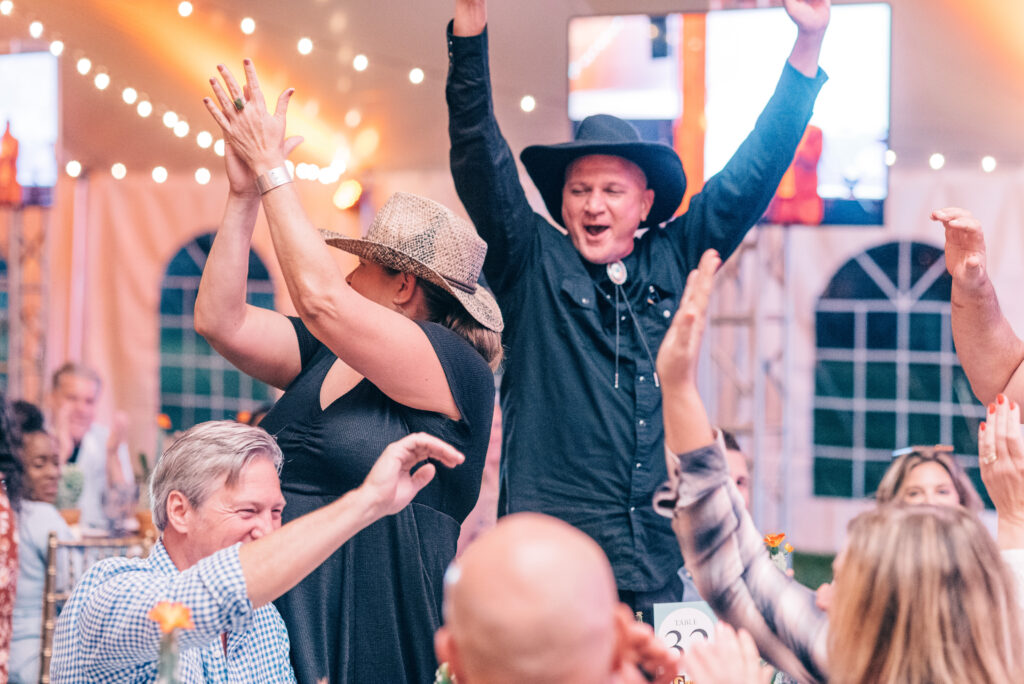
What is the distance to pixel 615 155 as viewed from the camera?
2.41m

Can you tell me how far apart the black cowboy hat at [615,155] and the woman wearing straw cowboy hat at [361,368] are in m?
0.45

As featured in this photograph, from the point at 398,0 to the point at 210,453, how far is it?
119 inches

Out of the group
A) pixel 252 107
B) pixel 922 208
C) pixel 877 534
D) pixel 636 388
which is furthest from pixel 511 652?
pixel 922 208

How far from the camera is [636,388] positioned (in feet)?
7.48

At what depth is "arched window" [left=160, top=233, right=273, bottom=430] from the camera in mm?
7930

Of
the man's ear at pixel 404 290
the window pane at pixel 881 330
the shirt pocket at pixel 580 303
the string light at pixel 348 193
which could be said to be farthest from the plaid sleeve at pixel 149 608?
the window pane at pixel 881 330

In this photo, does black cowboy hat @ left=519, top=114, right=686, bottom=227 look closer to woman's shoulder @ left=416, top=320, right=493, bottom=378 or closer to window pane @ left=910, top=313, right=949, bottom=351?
woman's shoulder @ left=416, top=320, right=493, bottom=378

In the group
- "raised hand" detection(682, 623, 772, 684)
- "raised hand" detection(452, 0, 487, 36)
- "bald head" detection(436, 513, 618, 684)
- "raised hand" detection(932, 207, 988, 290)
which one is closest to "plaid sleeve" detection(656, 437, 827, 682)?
"raised hand" detection(682, 623, 772, 684)

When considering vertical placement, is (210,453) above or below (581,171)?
below

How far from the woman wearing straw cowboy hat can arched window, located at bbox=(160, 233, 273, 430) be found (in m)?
6.06

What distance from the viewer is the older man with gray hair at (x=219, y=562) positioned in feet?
4.57

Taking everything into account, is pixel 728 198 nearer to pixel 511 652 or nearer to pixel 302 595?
pixel 302 595

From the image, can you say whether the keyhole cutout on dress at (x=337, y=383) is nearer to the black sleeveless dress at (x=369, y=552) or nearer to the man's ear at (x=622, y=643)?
the black sleeveless dress at (x=369, y=552)

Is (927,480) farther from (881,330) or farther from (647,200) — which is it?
(881,330)
